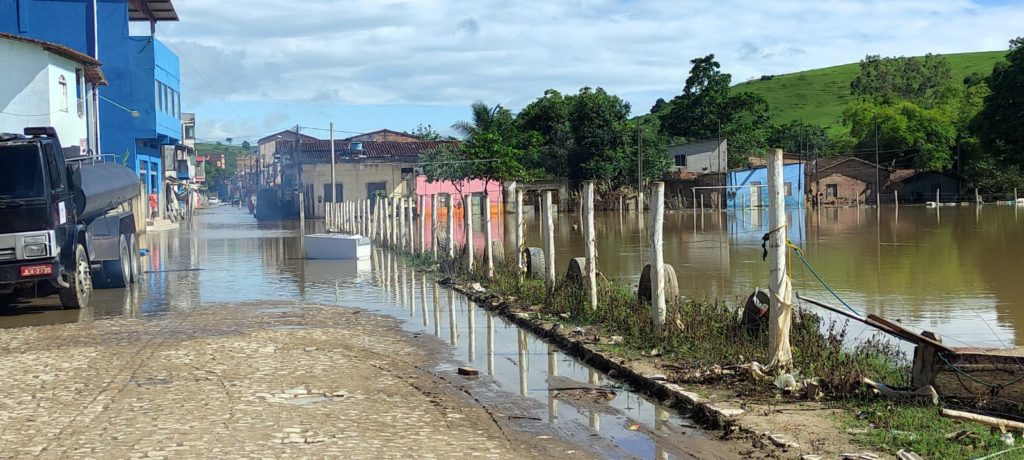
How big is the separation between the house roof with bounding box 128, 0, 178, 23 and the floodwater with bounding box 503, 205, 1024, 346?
25.2 meters

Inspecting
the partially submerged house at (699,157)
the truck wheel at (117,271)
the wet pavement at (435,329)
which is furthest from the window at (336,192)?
the truck wheel at (117,271)

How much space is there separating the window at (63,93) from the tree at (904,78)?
9538 centimetres

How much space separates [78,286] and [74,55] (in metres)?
23.0

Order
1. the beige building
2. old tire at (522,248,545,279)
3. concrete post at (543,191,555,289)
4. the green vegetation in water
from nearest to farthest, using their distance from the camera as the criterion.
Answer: the green vegetation in water → concrete post at (543,191,555,289) → old tire at (522,248,545,279) → the beige building

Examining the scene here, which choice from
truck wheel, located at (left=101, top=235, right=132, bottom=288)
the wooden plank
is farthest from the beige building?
the wooden plank

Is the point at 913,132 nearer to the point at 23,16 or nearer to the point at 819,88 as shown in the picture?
the point at 23,16

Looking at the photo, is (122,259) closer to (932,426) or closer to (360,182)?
(932,426)

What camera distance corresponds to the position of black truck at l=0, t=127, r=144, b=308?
15.3 metres

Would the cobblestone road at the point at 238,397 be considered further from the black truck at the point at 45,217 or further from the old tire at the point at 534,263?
the old tire at the point at 534,263

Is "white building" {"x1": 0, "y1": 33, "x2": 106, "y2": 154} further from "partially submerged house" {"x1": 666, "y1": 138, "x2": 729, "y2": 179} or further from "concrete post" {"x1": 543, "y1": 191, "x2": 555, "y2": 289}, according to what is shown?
"partially submerged house" {"x1": 666, "y1": 138, "x2": 729, "y2": 179}

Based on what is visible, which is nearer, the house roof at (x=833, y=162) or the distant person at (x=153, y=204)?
the distant person at (x=153, y=204)

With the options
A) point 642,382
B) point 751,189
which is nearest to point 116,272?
point 642,382

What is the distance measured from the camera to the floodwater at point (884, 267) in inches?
626

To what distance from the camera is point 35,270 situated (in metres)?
15.4
